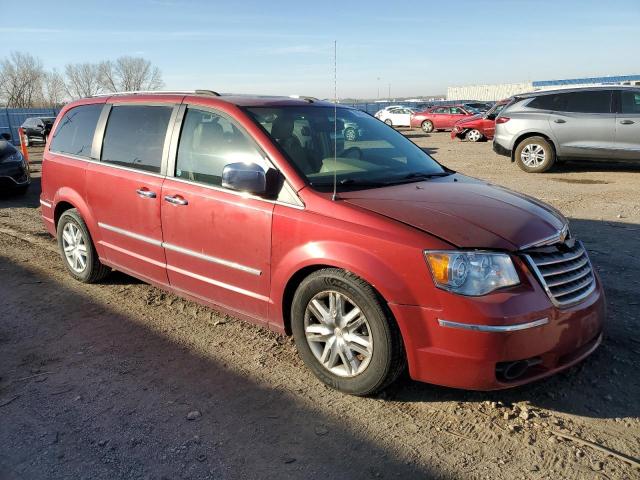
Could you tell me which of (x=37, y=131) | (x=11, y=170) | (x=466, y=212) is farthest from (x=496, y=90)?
(x=466, y=212)

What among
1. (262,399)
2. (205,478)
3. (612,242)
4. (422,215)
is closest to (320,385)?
(262,399)

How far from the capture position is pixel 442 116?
2816cm

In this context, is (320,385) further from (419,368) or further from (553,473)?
(553,473)

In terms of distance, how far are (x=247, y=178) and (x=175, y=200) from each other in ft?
2.85

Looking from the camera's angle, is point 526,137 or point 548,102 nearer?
point 548,102

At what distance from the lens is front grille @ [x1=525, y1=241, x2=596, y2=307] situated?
2.84 m

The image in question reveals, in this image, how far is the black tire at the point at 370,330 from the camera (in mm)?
2867

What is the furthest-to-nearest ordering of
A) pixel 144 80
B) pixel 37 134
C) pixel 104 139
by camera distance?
pixel 144 80, pixel 37 134, pixel 104 139

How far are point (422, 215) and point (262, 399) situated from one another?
4.69ft

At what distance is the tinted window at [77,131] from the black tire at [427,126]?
2527cm

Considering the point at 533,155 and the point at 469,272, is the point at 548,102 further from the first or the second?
the point at 469,272

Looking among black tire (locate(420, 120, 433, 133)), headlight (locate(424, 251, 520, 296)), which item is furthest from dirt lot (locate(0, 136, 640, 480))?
black tire (locate(420, 120, 433, 133))

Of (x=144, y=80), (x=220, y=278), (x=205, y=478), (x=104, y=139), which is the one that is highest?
(x=144, y=80)

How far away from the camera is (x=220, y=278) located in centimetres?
369
